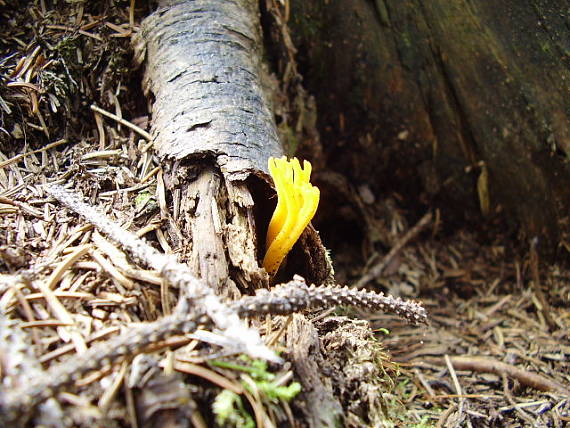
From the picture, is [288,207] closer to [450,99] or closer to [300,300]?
[300,300]

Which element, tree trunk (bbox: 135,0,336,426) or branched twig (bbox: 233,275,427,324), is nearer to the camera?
branched twig (bbox: 233,275,427,324)

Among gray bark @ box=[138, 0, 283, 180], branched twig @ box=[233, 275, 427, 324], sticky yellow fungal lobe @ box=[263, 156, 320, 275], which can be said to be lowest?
branched twig @ box=[233, 275, 427, 324]

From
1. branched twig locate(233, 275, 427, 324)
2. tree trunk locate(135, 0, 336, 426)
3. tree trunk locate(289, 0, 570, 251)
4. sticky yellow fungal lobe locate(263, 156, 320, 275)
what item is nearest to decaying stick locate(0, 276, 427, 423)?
branched twig locate(233, 275, 427, 324)

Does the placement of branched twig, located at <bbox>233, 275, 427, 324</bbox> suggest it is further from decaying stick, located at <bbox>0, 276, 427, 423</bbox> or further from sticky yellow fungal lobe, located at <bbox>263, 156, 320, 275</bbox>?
sticky yellow fungal lobe, located at <bbox>263, 156, 320, 275</bbox>

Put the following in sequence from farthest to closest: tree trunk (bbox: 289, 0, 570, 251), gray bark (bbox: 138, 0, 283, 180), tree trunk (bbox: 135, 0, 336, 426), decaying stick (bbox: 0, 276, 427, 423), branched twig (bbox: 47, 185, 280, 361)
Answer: tree trunk (bbox: 289, 0, 570, 251) → gray bark (bbox: 138, 0, 283, 180) → tree trunk (bbox: 135, 0, 336, 426) → branched twig (bbox: 47, 185, 280, 361) → decaying stick (bbox: 0, 276, 427, 423)

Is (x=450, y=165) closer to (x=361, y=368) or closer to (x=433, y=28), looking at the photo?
(x=433, y=28)

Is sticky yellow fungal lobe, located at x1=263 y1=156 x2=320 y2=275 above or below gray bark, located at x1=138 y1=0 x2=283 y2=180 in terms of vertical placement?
below

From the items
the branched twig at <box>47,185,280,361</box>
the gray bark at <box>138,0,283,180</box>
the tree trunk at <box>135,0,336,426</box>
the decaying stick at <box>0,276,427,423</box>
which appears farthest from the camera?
the gray bark at <box>138,0,283,180</box>
